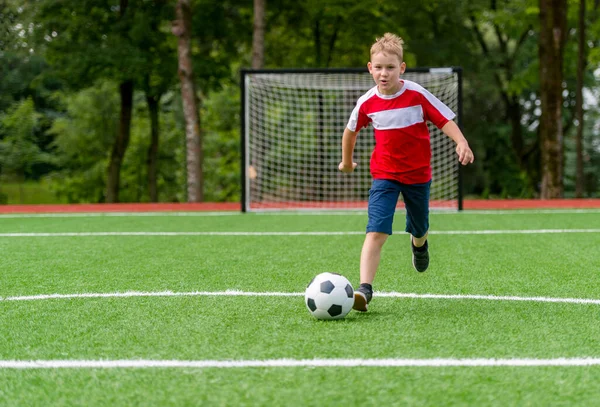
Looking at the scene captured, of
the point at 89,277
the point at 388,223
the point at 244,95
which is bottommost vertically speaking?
the point at 89,277

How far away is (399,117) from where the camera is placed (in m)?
4.73

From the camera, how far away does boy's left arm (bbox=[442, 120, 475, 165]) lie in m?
4.41

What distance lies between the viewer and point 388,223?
4613 millimetres

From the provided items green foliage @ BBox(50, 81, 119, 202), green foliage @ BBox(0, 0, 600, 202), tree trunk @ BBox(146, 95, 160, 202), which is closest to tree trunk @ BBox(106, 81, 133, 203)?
tree trunk @ BBox(146, 95, 160, 202)

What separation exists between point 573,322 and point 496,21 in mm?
20150

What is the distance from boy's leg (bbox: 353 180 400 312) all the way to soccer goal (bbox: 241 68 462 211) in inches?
336

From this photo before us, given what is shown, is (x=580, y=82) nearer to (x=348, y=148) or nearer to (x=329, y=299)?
(x=348, y=148)

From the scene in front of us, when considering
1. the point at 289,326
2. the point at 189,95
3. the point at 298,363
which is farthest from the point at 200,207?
the point at 298,363

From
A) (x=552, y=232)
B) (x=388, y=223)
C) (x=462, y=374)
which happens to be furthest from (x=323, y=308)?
(x=552, y=232)

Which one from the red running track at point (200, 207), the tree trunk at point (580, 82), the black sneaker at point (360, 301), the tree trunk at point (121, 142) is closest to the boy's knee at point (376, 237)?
the black sneaker at point (360, 301)

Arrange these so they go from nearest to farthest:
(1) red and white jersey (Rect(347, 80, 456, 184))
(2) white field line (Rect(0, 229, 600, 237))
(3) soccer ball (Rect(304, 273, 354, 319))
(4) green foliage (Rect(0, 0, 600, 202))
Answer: (3) soccer ball (Rect(304, 273, 354, 319))
(1) red and white jersey (Rect(347, 80, 456, 184))
(2) white field line (Rect(0, 229, 600, 237))
(4) green foliage (Rect(0, 0, 600, 202))

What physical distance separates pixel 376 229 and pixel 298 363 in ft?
5.31

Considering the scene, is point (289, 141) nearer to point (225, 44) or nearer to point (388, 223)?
point (225, 44)

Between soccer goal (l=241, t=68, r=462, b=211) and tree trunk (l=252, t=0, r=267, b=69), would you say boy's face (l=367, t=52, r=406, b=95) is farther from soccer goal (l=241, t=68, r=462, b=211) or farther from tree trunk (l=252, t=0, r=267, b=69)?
tree trunk (l=252, t=0, r=267, b=69)
